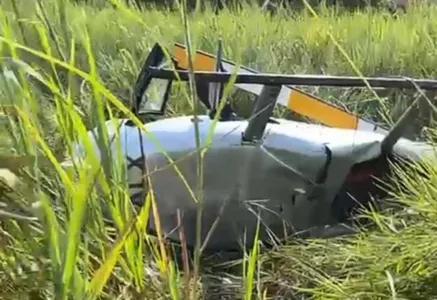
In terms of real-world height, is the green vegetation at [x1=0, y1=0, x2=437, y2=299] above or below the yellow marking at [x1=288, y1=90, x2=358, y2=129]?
above

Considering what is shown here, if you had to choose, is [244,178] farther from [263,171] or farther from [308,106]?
[308,106]

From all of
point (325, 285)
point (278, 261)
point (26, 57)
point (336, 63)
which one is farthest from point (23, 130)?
point (336, 63)

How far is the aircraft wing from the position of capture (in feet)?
6.13

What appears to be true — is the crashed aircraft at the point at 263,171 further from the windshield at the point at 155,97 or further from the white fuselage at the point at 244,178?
the windshield at the point at 155,97

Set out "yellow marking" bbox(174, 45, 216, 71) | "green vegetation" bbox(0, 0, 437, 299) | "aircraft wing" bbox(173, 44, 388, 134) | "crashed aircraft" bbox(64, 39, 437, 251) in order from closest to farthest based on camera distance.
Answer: "green vegetation" bbox(0, 0, 437, 299) < "crashed aircraft" bbox(64, 39, 437, 251) < "aircraft wing" bbox(173, 44, 388, 134) < "yellow marking" bbox(174, 45, 216, 71)

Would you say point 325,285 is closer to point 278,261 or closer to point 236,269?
point 278,261

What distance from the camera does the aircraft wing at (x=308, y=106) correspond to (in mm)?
1869

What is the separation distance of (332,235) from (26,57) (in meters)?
0.78

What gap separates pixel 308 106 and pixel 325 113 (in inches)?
2.5

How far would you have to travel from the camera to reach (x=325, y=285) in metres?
1.02

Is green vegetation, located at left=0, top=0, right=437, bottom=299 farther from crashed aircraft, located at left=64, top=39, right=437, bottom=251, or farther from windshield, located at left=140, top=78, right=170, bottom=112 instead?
windshield, located at left=140, top=78, right=170, bottom=112

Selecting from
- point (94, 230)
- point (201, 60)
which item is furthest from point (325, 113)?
point (94, 230)

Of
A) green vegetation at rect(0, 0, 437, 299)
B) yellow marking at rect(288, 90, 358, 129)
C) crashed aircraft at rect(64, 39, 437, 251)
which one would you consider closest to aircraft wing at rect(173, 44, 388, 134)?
yellow marking at rect(288, 90, 358, 129)

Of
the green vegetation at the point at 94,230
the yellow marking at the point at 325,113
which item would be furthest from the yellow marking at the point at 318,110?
the green vegetation at the point at 94,230
